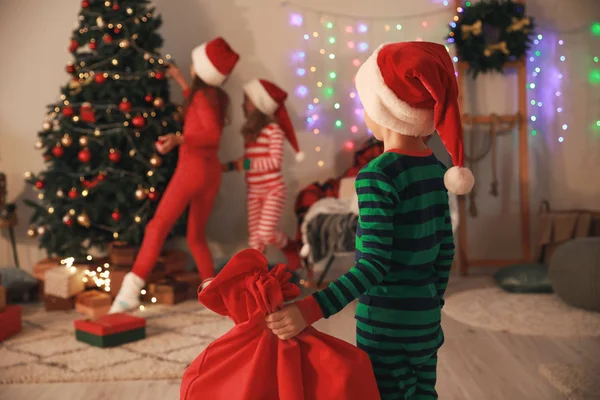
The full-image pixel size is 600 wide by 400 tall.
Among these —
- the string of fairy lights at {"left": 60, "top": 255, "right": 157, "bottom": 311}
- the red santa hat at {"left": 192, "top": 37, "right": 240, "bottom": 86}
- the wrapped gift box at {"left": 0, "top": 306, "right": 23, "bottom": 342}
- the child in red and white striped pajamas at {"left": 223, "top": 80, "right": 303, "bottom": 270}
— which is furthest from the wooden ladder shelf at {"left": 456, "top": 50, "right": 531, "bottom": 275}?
the wrapped gift box at {"left": 0, "top": 306, "right": 23, "bottom": 342}

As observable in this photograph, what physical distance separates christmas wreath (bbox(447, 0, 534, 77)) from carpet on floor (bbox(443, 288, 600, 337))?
5.07ft

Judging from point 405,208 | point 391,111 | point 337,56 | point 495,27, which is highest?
point 495,27

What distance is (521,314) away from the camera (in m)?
3.30

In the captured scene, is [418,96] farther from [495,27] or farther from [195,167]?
[495,27]

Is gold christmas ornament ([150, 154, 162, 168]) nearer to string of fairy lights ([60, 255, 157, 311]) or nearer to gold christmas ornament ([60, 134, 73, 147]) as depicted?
gold christmas ornament ([60, 134, 73, 147])

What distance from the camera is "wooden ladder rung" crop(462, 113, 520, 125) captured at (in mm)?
4391

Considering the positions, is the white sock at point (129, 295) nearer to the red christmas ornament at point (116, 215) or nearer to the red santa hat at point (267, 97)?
the red christmas ornament at point (116, 215)

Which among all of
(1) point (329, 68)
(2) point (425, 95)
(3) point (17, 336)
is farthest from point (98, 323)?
(1) point (329, 68)

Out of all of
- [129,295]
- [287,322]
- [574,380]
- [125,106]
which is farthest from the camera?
[125,106]

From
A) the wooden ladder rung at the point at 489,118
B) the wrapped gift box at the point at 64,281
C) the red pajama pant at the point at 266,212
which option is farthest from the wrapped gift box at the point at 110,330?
the wooden ladder rung at the point at 489,118

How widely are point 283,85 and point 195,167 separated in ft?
3.75

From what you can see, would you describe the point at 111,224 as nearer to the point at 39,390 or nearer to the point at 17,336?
the point at 17,336

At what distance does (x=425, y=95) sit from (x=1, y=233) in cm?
366

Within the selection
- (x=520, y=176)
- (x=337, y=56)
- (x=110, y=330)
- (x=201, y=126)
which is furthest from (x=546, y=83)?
(x=110, y=330)
